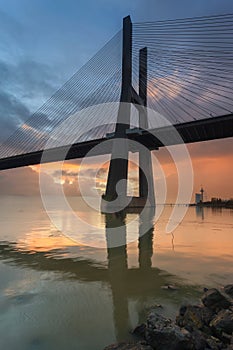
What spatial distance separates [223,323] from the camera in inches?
159

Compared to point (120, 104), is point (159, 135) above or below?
below

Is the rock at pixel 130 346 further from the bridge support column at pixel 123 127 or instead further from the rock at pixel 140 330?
the bridge support column at pixel 123 127

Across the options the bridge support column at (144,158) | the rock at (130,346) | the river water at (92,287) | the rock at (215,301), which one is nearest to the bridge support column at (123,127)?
the bridge support column at (144,158)

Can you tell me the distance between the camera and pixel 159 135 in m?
30.9

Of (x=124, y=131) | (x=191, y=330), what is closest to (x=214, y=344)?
(x=191, y=330)

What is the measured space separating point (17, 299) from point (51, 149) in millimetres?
26669

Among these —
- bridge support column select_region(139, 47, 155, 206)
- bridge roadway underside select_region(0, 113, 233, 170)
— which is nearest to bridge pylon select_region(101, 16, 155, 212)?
bridge support column select_region(139, 47, 155, 206)

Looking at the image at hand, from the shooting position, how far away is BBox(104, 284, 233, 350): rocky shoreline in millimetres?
3605

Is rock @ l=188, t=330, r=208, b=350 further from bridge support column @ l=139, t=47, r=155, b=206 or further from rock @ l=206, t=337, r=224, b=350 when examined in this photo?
bridge support column @ l=139, t=47, r=155, b=206

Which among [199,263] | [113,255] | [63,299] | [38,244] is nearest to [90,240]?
[38,244]

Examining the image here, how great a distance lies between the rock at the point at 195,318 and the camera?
4.16 metres

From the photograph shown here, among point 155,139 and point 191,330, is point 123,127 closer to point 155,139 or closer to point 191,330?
point 155,139

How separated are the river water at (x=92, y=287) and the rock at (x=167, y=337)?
2.35 ft

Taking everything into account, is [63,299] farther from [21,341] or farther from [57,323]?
[21,341]
